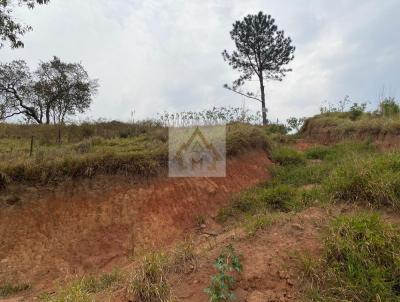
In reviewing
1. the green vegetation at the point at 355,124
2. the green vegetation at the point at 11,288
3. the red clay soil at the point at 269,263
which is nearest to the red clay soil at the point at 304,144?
the green vegetation at the point at 355,124

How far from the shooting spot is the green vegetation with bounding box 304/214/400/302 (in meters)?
2.74

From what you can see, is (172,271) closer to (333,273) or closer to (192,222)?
(333,273)

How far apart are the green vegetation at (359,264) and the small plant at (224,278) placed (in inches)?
23.5

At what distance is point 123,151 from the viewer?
6.92 meters

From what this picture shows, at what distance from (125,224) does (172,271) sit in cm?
255

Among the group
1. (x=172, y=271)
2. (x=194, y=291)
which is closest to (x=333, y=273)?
(x=194, y=291)

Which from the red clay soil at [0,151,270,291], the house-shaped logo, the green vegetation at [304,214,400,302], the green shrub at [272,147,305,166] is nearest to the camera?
the green vegetation at [304,214,400,302]

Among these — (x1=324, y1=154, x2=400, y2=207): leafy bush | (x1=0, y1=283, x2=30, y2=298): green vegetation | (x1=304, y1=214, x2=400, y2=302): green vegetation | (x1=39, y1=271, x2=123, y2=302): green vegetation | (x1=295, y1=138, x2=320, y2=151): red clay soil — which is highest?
(x1=295, y1=138, x2=320, y2=151): red clay soil

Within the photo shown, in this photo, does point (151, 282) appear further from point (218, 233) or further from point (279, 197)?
point (279, 197)

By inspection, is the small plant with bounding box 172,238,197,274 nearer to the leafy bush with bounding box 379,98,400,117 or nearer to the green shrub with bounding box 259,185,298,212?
the green shrub with bounding box 259,185,298,212

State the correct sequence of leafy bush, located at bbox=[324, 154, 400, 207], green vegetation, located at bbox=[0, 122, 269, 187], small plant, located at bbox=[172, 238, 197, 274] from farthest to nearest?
1. green vegetation, located at bbox=[0, 122, 269, 187]
2. leafy bush, located at bbox=[324, 154, 400, 207]
3. small plant, located at bbox=[172, 238, 197, 274]

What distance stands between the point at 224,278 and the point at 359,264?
107 cm

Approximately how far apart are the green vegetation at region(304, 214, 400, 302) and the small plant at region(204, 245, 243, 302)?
1.96ft

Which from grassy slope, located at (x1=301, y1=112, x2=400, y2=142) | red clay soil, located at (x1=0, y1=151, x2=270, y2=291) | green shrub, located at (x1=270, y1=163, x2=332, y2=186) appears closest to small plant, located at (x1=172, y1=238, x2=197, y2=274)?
red clay soil, located at (x1=0, y1=151, x2=270, y2=291)
